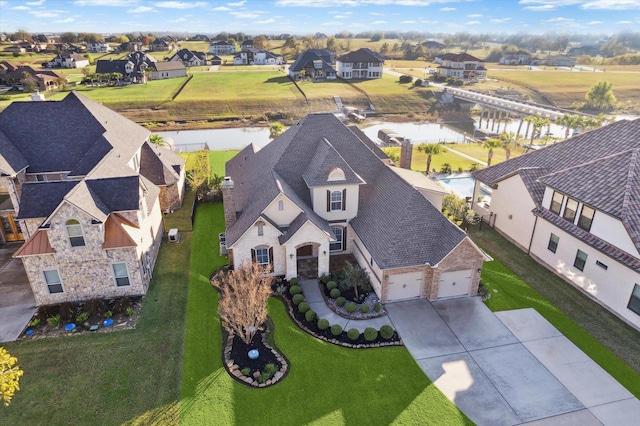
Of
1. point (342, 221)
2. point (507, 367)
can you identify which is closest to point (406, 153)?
point (342, 221)

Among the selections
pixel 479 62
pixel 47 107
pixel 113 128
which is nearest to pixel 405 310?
pixel 113 128

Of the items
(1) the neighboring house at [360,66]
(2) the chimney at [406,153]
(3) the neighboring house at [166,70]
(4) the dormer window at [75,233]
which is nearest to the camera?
(4) the dormer window at [75,233]

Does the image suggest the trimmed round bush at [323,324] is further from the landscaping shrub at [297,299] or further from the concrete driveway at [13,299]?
the concrete driveway at [13,299]

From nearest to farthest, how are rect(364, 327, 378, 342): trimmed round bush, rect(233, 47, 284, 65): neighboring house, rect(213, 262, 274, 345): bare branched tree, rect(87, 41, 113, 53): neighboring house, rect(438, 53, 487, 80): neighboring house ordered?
rect(213, 262, 274, 345): bare branched tree < rect(364, 327, 378, 342): trimmed round bush < rect(438, 53, 487, 80): neighboring house < rect(233, 47, 284, 65): neighboring house < rect(87, 41, 113, 53): neighboring house

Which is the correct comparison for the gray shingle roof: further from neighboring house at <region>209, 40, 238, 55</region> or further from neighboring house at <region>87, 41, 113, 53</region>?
neighboring house at <region>87, 41, 113, 53</region>

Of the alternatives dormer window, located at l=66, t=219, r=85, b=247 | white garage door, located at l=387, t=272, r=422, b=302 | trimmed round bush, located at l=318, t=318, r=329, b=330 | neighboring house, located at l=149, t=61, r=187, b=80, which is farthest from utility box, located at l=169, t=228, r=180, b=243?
neighboring house, located at l=149, t=61, r=187, b=80

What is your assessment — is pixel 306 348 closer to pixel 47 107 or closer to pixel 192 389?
pixel 192 389

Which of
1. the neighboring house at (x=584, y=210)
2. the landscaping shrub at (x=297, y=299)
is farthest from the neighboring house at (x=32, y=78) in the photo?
the neighboring house at (x=584, y=210)
